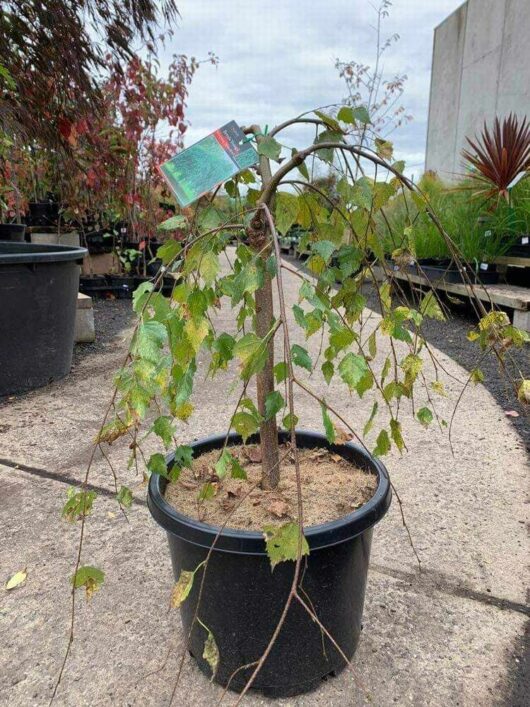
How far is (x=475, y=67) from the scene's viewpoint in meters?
9.16

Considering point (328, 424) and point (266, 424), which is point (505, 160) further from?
point (328, 424)

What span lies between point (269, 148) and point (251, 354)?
359mm

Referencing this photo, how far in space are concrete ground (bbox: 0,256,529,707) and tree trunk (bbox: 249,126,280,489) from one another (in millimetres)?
442

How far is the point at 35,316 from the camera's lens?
8.79ft

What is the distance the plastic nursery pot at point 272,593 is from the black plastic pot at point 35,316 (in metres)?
1.80

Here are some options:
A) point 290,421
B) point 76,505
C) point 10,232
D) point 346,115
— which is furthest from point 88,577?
point 10,232

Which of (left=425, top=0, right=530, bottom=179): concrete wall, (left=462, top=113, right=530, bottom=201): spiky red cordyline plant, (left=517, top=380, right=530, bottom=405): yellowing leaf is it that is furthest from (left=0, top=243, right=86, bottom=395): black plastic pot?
(left=425, top=0, right=530, bottom=179): concrete wall

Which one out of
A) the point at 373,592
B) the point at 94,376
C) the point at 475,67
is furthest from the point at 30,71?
the point at 475,67

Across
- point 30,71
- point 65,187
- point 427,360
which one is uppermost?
point 30,71

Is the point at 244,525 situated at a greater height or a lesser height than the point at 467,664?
greater

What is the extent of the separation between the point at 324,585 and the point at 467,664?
1.36 feet

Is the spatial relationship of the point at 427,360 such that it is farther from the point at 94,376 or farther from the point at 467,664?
the point at 467,664

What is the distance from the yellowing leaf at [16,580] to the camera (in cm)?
137

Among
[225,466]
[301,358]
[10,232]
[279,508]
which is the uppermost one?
[301,358]
